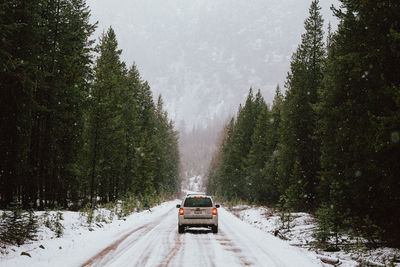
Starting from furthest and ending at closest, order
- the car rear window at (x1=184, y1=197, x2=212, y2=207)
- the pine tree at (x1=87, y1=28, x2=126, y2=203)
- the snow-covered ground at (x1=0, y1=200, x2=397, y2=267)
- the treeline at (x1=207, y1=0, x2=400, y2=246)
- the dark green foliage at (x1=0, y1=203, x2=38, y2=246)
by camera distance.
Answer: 1. the pine tree at (x1=87, y1=28, x2=126, y2=203)
2. the car rear window at (x1=184, y1=197, x2=212, y2=207)
3. the treeline at (x1=207, y1=0, x2=400, y2=246)
4. the dark green foliage at (x1=0, y1=203, x2=38, y2=246)
5. the snow-covered ground at (x1=0, y1=200, x2=397, y2=267)

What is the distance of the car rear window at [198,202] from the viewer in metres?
15.8

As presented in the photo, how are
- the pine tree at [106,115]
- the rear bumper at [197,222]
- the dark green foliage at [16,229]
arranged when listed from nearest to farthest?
the dark green foliage at [16,229] < the rear bumper at [197,222] < the pine tree at [106,115]

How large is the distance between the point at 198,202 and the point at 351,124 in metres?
8.06

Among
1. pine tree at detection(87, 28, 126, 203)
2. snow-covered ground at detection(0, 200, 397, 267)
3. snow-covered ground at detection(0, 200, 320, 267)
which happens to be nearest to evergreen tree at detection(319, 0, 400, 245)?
snow-covered ground at detection(0, 200, 397, 267)

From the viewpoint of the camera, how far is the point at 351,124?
549 inches

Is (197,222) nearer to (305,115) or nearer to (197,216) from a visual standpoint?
(197,216)

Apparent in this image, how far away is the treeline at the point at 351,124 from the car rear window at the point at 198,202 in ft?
17.1

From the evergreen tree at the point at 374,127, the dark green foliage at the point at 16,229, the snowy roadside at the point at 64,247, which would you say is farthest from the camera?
the evergreen tree at the point at 374,127

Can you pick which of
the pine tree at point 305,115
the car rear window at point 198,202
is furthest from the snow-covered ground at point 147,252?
the pine tree at point 305,115

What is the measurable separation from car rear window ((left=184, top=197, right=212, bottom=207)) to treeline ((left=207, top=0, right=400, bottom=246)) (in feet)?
17.1

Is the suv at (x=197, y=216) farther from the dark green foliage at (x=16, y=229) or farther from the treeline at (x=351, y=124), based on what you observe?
the dark green foliage at (x=16, y=229)

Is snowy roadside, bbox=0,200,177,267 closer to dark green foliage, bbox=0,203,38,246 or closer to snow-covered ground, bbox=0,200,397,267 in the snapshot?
snow-covered ground, bbox=0,200,397,267

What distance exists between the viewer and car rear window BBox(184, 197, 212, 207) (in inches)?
623

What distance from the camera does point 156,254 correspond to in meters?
9.52
